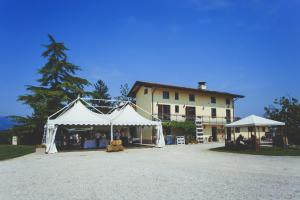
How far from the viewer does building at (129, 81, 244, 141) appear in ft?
108

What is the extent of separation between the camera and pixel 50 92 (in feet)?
94.6

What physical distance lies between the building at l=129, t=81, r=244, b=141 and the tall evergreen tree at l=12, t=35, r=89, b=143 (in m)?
7.17

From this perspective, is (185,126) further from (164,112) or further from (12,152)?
(12,152)

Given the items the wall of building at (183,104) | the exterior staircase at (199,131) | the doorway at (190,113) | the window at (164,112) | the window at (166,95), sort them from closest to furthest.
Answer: the exterior staircase at (199,131)
the window at (164,112)
the wall of building at (183,104)
the window at (166,95)
the doorway at (190,113)

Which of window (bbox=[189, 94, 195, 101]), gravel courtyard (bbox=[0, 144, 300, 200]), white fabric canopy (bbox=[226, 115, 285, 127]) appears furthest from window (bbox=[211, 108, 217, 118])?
gravel courtyard (bbox=[0, 144, 300, 200])

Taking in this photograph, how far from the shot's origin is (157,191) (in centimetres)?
649

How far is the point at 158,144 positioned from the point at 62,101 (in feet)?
37.4

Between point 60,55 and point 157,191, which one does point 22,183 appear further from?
point 60,55

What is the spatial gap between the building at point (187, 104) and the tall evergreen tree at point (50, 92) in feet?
23.5

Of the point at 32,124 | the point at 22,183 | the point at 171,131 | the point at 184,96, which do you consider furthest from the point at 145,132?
the point at 22,183

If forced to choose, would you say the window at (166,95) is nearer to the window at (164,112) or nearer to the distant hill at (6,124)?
the window at (164,112)

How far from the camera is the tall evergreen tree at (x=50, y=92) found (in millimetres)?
28297

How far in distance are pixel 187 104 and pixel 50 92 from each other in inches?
624

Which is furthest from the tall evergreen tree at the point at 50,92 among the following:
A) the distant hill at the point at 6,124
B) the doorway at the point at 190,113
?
the doorway at the point at 190,113
